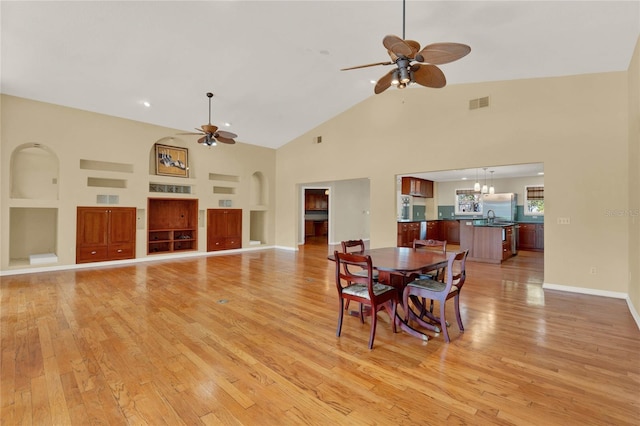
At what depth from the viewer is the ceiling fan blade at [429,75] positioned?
3.06m

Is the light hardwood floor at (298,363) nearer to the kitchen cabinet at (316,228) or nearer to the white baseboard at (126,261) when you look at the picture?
the white baseboard at (126,261)

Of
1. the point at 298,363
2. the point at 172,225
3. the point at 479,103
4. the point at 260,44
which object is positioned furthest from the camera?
the point at 172,225

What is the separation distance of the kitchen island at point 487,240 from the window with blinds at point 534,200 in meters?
2.63

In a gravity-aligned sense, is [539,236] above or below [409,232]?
below

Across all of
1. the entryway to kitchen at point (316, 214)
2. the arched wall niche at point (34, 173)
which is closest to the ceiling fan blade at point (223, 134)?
the arched wall niche at point (34, 173)

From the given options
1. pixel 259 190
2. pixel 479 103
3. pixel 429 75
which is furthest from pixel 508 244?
pixel 259 190

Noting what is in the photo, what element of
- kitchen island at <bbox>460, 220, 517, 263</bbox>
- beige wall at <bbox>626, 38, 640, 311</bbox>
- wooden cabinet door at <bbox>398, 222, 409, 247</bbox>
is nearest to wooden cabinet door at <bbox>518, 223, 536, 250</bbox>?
kitchen island at <bbox>460, 220, 517, 263</bbox>

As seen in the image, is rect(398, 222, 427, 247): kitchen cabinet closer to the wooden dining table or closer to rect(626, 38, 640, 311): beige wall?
rect(626, 38, 640, 311): beige wall

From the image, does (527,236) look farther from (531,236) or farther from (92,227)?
(92,227)

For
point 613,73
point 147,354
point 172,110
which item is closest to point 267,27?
point 172,110

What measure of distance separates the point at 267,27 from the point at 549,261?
578 cm

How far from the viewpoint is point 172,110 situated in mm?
6820

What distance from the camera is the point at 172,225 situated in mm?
8414

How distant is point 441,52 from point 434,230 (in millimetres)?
8915
